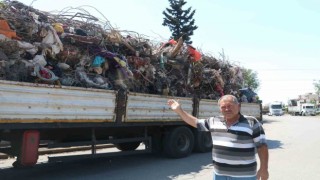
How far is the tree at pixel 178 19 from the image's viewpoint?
144 feet

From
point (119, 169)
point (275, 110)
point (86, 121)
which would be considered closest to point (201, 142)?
point (119, 169)

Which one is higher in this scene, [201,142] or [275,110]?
[275,110]

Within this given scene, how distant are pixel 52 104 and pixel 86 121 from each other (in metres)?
0.93

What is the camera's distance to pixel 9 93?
6180 millimetres

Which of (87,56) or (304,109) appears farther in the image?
(304,109)

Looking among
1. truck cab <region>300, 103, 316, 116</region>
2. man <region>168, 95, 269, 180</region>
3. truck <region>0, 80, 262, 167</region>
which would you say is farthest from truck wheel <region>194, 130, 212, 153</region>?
truck cab <region>300, 103, 316, 116</region>

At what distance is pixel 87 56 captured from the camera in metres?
8.29

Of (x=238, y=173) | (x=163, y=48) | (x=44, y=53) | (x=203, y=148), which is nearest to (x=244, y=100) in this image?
(x=203, y=148)

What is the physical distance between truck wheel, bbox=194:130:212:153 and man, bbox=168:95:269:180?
7055 mm

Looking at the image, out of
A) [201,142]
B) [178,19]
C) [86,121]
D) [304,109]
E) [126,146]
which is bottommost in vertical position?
[126,146]

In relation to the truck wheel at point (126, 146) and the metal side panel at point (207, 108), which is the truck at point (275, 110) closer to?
the metal side panel at point (207, 108)

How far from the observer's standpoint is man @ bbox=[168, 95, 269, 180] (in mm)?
3982

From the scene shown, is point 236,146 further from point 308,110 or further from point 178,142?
point 308,110

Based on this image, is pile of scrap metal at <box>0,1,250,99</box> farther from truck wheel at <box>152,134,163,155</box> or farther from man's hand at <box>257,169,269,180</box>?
man's hand at <box>257,169,269,180</box>
